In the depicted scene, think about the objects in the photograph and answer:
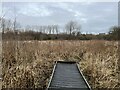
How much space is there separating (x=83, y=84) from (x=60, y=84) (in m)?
0.62

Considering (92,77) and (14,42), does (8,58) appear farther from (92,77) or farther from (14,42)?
(92,77)

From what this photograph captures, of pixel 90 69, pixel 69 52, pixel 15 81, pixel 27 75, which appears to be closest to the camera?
pixel 15 81

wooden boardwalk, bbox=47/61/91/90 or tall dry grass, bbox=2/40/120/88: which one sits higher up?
tall dry grass, bbox=2/40/120/88

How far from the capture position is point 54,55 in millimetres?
12367

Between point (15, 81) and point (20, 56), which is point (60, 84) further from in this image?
point (20, 56)

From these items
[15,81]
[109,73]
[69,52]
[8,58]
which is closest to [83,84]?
[109,73]

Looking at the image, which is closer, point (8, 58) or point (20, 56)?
point (8, 58)

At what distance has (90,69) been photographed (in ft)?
26.7

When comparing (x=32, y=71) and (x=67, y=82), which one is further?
(x=67, y=82)

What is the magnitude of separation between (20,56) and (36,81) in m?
1.67

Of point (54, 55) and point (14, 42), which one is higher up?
point (14, 42)

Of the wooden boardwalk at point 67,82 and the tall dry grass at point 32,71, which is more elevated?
the tall dry grass at point 32,71

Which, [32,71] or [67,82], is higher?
[32,71]

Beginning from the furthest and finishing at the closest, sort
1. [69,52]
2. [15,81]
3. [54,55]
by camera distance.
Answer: [69,52]
[54,55]
[15,81]
